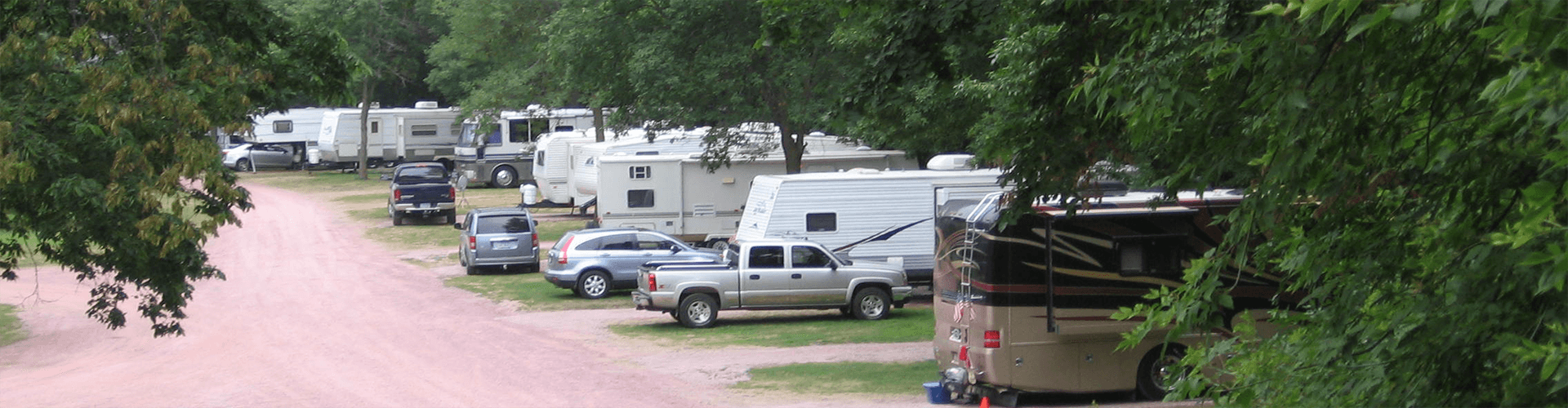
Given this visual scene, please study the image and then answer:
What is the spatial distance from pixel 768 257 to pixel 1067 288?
25.3 feet

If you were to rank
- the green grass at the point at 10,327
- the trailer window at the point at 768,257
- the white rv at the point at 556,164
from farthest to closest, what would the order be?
1. the white rv at the point at 556,164
2. the green grass at the point at 10,327
3. the trailer window at the point at 768,257

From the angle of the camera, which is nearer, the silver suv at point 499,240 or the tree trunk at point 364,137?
the silver suv at point 499,240

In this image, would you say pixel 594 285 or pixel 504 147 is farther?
pixel 504 147

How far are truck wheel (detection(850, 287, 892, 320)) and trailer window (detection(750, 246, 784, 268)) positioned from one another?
1.34m

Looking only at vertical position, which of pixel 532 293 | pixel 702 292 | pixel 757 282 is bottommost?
pixel 532 293

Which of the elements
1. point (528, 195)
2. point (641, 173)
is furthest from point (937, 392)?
point (528, 195)

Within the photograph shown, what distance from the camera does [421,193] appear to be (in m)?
37.2

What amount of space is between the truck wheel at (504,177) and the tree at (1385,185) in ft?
143

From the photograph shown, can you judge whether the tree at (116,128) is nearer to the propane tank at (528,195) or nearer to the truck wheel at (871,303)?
the truck wheel at (871,303)

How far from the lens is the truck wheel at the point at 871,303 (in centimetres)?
2086

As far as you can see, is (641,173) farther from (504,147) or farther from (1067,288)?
(504,147)

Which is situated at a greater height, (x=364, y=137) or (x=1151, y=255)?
(x=364, y=137)

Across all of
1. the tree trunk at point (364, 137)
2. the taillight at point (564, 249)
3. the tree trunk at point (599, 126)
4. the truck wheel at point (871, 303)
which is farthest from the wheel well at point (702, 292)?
the tree trunk at point (364, 137)

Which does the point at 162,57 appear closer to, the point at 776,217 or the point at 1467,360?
the point at 1467,360
